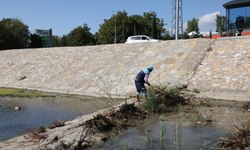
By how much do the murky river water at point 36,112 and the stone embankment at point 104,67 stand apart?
5.06 feet

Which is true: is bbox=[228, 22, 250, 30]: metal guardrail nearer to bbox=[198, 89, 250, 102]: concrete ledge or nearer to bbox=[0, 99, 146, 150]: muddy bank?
bbox=[198, 89, 250, 102]: concrete ledge

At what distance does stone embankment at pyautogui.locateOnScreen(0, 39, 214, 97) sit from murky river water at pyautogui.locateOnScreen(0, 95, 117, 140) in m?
1.54

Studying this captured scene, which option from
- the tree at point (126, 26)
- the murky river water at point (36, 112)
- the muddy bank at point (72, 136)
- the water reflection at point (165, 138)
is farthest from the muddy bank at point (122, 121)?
the tree at point (126, 26)

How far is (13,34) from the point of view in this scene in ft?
151

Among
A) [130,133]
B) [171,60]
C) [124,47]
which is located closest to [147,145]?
[130,133]

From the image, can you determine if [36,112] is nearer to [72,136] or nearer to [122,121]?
[72,136]

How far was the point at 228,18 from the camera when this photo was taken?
52.2ft

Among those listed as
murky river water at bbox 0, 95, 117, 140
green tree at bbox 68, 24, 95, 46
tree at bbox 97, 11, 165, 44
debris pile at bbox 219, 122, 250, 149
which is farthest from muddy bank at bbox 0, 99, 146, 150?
green tree at bbox 68, 24, 95, 46

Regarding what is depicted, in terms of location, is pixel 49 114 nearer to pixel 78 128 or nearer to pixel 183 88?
pixel 78 128

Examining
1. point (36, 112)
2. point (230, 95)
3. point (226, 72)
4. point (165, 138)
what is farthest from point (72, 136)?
point (226, 72)

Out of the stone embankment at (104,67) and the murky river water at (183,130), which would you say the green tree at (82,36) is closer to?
the stone embankment at (104,67)

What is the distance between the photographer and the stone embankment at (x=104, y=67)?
37.6 ft

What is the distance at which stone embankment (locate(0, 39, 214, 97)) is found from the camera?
11.4 meters

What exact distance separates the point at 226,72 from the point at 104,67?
25.3 ft
